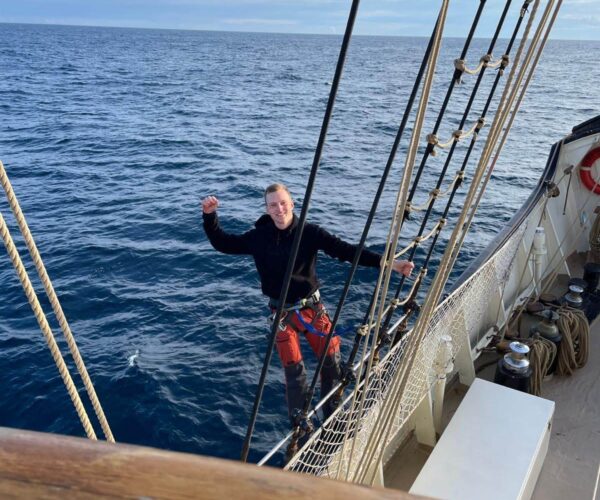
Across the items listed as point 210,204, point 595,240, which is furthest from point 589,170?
point 210,204

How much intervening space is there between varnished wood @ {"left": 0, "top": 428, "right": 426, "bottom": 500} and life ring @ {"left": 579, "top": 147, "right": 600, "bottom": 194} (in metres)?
7.66

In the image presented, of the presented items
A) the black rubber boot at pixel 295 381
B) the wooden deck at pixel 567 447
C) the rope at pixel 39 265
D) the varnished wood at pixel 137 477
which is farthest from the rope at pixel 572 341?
the varnished wood at pixel 137 477

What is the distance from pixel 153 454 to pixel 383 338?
3.05 meters

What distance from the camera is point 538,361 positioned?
4797 mm

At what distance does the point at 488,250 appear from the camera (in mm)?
6016

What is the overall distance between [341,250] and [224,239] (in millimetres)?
976

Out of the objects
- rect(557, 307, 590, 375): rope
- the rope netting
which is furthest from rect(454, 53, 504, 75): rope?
rect(557, 307, 590, 375): rope

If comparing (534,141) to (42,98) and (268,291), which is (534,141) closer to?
(268,291)

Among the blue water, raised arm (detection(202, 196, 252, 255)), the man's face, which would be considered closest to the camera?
the man's face

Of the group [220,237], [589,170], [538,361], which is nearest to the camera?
[220,237]

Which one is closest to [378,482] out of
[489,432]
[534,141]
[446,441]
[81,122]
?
[446,441]

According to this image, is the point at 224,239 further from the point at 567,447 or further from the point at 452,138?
the point at 567,447

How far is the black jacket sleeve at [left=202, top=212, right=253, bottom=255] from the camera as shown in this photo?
446cm

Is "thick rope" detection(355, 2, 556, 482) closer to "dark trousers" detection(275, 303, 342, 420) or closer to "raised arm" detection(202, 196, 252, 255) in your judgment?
"dark trousers" detection(275, 303, 342, 420)
